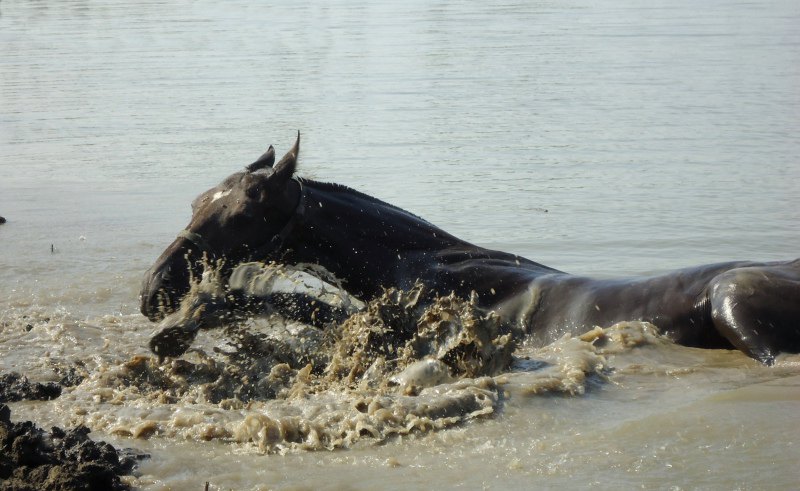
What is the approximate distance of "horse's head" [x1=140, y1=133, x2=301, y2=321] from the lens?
661cm

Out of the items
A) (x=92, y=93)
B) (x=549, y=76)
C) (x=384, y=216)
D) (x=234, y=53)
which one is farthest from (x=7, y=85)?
(x=384, y=216)

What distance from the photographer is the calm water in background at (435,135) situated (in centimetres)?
1121

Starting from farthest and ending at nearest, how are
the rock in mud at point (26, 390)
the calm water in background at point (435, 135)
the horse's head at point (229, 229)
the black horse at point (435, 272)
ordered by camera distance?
the calm water in background at point (435, 135) < the horse's head at point (229, 229) < the black horse at point (435, 272) < the rock in mud at point (26, 390)

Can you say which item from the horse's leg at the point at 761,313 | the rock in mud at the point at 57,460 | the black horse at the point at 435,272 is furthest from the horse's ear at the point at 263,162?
the horse's leg at the point at 761,313

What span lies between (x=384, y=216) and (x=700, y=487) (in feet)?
11.3

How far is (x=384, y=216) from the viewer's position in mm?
7430

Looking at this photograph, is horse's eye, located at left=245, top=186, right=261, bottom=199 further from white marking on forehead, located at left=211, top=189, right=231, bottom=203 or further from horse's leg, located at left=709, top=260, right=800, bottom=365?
horse's leg, located at left=709, top=260, right=800, bottom=365

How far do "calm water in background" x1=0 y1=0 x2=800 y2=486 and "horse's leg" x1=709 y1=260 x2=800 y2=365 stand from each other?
75 cm

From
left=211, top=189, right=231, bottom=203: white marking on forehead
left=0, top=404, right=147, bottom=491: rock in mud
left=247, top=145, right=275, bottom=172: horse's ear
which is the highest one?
left=247, top=145, right=275, bottom=172: horse's ear

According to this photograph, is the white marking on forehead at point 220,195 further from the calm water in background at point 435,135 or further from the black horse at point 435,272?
the calm water in background at point 435,135

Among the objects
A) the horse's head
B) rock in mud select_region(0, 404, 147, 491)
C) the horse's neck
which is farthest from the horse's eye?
rock in mud select_region(0, 404, 147, 491)

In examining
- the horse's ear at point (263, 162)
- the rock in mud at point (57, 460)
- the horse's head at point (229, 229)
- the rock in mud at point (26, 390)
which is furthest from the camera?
the horse's ear at point (263, 162)

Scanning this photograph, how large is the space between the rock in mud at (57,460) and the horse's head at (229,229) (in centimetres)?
161

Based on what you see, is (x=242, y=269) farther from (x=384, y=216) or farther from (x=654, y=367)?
(x=654, y=367)
